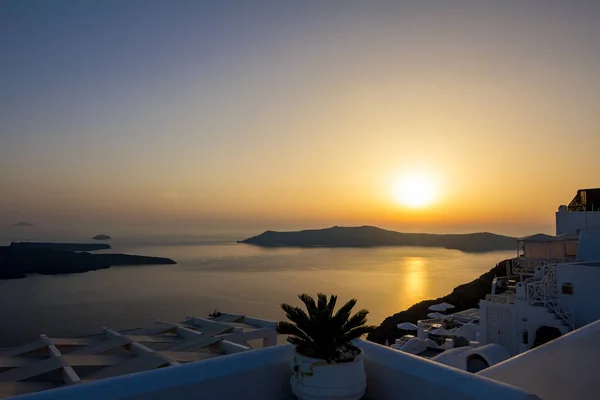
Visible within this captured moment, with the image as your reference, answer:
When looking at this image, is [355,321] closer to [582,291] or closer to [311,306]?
[311,306]

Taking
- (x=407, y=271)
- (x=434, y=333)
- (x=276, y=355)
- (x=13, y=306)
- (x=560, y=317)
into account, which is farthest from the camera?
(x=407, y=271)

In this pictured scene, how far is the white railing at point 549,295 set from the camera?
10820mm

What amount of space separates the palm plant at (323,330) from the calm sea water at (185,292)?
3486 centimetres

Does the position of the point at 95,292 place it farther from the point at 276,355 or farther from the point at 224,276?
the point at 276,355

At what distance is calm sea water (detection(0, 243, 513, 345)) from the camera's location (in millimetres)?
38625

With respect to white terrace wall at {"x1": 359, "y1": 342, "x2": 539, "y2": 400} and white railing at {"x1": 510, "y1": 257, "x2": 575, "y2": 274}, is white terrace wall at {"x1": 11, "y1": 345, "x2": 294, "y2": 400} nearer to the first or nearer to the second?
white terrace wall at {"x1": 359, "y1": 342, "x2": 539, "y2": 400}

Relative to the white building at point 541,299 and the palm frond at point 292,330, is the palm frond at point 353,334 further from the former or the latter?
the white building at point 541,299

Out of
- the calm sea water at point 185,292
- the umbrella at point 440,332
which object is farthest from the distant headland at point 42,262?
the umbrella at point 440,332

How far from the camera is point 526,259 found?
14.1 meters

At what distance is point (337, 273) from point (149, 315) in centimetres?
3903

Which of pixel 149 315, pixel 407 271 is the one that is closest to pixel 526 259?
pixel 149 315

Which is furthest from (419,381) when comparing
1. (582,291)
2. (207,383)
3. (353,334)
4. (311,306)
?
(582,291)

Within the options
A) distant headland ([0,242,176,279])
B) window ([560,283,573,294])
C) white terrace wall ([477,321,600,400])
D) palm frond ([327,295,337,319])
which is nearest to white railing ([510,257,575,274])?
window ([560,283,573,294])

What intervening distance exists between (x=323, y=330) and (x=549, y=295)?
413 inches
